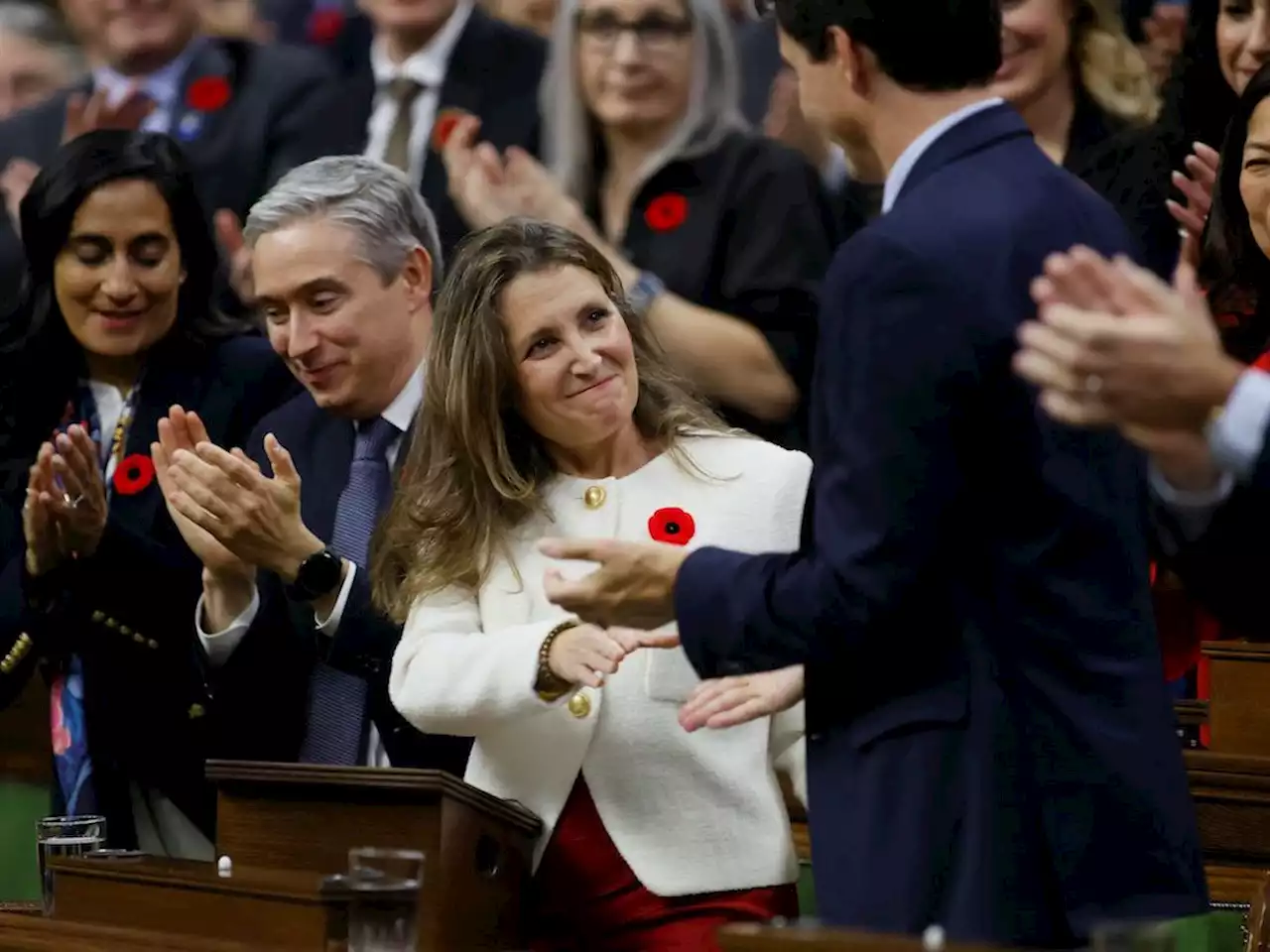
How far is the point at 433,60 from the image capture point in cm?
449

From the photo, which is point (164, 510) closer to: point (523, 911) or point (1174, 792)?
point (523, 911)

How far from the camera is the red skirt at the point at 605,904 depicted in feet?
9.07

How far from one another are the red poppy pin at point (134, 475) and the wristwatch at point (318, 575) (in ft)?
2.24

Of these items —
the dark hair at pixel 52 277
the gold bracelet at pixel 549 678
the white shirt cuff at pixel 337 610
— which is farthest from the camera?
the dark hair at pixel 52 277

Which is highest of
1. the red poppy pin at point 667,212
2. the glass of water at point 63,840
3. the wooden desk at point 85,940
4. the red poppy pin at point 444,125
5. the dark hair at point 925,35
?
the red poppy pin at point 444,125

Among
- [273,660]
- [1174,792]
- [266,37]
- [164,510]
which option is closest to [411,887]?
[1174,792]

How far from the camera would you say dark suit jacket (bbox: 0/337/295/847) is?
3635 millimetres

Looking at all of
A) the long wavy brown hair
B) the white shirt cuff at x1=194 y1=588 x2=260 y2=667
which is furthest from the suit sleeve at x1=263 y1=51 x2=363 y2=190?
the long wavy brown hair

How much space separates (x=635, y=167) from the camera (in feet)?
13.4

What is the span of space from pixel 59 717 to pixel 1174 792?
2176 millimetres

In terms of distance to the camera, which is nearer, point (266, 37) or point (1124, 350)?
point (1124, 350)

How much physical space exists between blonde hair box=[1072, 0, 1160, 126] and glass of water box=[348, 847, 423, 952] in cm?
219

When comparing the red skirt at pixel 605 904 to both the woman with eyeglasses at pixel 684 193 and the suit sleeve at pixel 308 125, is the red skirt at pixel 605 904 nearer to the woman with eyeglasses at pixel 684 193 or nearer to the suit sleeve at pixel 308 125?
the woman with eyeglasses at pixel 684 193

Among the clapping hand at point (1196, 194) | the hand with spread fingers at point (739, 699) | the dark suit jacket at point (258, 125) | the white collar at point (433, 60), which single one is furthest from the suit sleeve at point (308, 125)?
the hand with spread fingers at point (739, 699)
